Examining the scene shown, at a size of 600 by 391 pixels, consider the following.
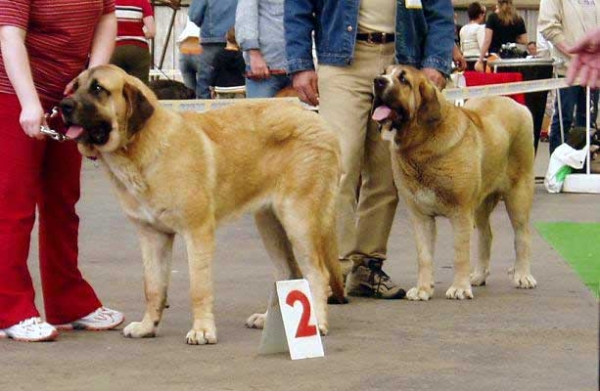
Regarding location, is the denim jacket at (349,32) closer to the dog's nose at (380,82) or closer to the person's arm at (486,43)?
the dog's nose at (380,82)

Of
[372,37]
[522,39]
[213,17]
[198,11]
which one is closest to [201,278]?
[372,37]

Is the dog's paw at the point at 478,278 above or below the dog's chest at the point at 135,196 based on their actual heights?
below

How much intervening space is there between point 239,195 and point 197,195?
37 cm

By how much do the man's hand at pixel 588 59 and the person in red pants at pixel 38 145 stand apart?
2.85 metres

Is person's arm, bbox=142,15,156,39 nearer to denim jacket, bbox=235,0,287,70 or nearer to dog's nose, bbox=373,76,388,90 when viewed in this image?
denim jacket, bbox=235,0,287,70

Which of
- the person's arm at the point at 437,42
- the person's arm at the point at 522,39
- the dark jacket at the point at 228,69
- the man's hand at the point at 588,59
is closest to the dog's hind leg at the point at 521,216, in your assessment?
the person's arm at the point at 437,42

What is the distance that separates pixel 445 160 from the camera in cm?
812

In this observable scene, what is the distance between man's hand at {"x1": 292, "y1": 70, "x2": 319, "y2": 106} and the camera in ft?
26.4

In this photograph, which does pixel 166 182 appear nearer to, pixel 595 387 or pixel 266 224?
pixel 266 224

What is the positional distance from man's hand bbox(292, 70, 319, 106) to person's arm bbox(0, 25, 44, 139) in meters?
2.05

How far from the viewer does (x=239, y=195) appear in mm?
6949

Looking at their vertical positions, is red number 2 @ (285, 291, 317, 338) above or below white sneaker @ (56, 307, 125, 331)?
above

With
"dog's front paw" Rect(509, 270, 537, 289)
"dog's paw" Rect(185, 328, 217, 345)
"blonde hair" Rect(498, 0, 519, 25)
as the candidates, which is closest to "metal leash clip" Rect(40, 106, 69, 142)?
"dog's paw" Rect(185, 328, 217, 345)

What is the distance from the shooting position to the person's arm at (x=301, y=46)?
805 centimetres
